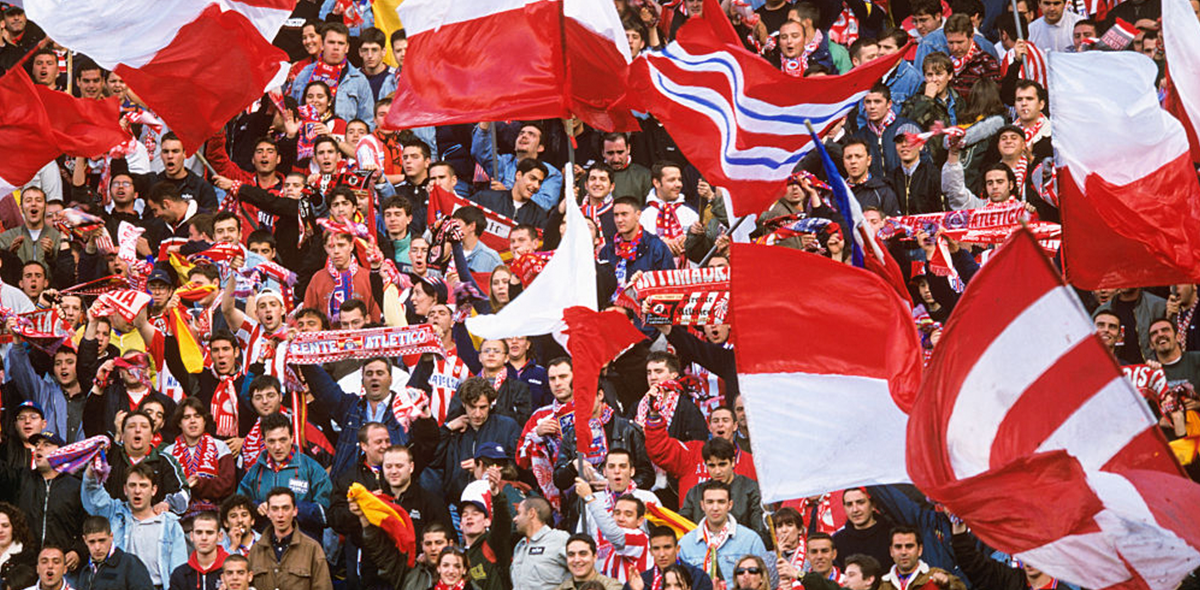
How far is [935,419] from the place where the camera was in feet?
37.4

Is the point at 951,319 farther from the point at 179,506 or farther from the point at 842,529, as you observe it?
the point at 179,506

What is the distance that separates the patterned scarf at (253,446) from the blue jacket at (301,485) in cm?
7

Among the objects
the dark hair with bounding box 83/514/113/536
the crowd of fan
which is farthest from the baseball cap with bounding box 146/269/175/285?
the dark hair with bounding box 83/514/113/536

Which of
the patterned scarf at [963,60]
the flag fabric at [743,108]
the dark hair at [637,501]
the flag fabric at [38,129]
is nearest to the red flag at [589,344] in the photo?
the dark hair at [637,501]

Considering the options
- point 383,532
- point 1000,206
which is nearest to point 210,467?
point 383,532

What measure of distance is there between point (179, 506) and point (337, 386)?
1.27m

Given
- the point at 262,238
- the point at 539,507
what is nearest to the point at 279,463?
the point at 539,507

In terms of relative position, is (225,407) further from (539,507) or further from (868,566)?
(868,566)

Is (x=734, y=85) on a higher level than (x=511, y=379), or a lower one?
higher

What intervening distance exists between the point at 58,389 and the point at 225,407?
4.44 ft

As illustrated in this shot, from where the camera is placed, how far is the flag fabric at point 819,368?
12219mm

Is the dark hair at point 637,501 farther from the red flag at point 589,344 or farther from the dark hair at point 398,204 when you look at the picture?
the dark hair at point 398,204

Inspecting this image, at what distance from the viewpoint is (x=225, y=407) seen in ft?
54.6

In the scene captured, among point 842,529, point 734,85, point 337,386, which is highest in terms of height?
point 734,85
